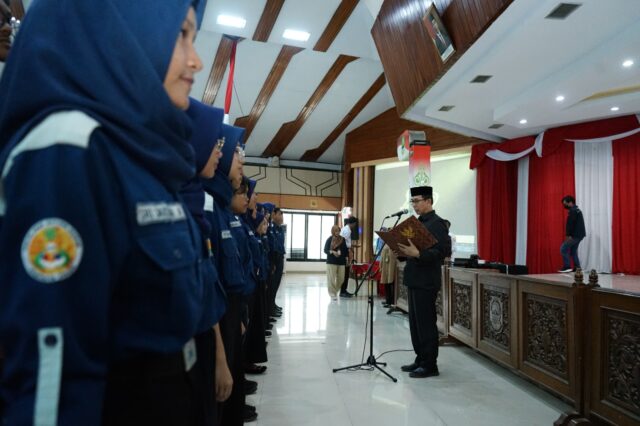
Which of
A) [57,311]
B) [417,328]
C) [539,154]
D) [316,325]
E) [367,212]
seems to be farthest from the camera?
[367,212]

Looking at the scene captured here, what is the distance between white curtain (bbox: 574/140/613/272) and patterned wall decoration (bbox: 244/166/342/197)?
7764 mm

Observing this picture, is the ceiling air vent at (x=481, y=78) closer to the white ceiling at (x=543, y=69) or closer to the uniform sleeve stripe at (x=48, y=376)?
the white ceiling at (x=543, y=69)

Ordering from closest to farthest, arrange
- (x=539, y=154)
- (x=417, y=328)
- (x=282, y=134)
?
(x=417, y=328) < (x=539, y=154) < (x=282, y=134)

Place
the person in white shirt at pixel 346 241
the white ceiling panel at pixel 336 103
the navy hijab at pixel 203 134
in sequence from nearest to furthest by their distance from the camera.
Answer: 1. the navy hijab at pixel 203 134
2. the person in white shirt at pixel 346 241
3. the white ceiling panel at pixel 336 103

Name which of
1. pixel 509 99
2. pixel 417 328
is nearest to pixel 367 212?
pixel 509 99

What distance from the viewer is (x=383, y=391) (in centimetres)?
283

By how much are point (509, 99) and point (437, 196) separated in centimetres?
368

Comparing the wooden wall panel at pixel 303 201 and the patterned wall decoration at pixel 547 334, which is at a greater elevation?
the wooden wall panel at pixel 303 201

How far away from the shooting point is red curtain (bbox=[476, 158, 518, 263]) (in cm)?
788

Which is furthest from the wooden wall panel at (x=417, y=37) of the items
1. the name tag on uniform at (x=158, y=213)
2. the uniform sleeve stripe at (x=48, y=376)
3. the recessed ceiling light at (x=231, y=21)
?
the uniform sleeve stripe at (x=48, y=376)

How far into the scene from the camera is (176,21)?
773mm

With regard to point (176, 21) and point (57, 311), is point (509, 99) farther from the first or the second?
point (57, 311)

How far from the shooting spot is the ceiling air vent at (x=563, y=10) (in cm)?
315

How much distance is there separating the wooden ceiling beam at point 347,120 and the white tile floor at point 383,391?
266 inches
